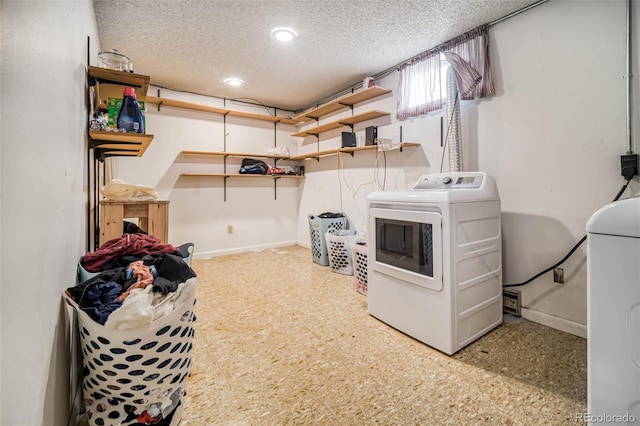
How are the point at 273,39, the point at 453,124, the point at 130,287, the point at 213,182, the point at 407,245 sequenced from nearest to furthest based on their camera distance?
the point at 130,287 → the point at 407,245 → the point at 453,124 → the point at 273,39 → the point at 213,182

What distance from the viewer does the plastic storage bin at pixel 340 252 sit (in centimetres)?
315

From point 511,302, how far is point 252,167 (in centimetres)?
334

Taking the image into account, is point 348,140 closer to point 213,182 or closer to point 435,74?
point 435,74

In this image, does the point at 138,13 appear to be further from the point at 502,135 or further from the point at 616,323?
the point at 616,323

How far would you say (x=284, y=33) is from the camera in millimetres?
2389

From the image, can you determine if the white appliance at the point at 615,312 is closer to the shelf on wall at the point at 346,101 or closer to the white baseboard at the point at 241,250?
the shelf on wall at the point at 346,101

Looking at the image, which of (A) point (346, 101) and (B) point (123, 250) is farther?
(A) point (346, 101)

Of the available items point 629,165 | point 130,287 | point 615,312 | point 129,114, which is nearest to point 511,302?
point 629,165

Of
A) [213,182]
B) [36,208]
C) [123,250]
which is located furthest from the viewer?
[213,182]

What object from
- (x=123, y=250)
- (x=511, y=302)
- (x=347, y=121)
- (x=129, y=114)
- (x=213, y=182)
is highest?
(x=347, y=121)

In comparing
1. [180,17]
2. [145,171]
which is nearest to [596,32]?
[180,17]

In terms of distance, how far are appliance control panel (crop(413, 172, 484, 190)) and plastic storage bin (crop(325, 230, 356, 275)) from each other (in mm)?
1074

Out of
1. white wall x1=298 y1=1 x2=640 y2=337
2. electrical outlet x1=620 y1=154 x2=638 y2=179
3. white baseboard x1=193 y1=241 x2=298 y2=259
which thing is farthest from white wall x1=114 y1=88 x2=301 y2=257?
electrical outlet x1=620 y1=154 x2=638 y2=179

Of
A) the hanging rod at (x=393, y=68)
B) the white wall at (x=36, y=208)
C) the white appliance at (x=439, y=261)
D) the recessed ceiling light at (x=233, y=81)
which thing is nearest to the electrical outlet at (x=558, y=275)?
the white appliance at (x=439, y=261)
